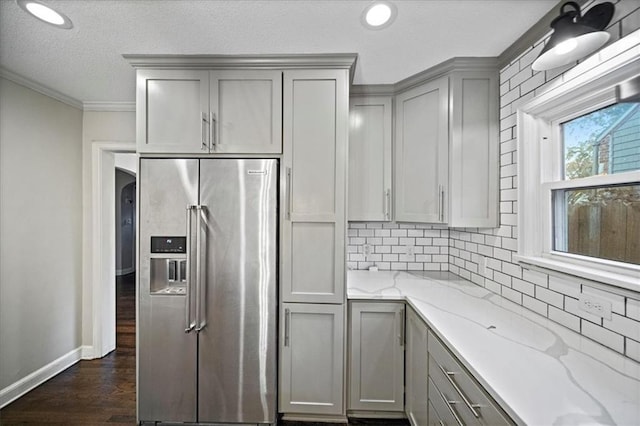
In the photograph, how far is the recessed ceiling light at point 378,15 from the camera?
1402mm

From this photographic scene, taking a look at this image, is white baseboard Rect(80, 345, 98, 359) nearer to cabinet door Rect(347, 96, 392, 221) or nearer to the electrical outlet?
cabinet door Rect(347, 96, 392, 221)

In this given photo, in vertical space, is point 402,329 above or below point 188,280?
below

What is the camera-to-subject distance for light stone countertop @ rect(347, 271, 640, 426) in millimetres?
813

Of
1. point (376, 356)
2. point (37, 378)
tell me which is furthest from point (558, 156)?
point (37, 378)

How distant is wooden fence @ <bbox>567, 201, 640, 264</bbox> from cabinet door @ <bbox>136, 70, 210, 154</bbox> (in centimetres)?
214

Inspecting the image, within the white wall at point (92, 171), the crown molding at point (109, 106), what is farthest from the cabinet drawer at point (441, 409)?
the crown molding at point (109, 106)

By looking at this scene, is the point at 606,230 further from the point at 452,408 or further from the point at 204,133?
the point at 204,133

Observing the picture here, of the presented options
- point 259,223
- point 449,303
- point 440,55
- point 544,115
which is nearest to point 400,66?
point 440,55

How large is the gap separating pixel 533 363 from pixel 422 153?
1459 millimetres

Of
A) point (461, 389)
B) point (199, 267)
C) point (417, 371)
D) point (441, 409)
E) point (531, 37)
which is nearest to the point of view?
point (461, 389)

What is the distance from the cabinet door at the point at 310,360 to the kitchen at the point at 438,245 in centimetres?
9

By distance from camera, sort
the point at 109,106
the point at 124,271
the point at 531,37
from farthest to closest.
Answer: the point at 124,271, the point at 109,106, the point at 531,37

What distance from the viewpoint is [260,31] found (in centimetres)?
162

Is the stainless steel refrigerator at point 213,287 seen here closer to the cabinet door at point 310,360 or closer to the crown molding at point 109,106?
the cabinet door at point 310,360
